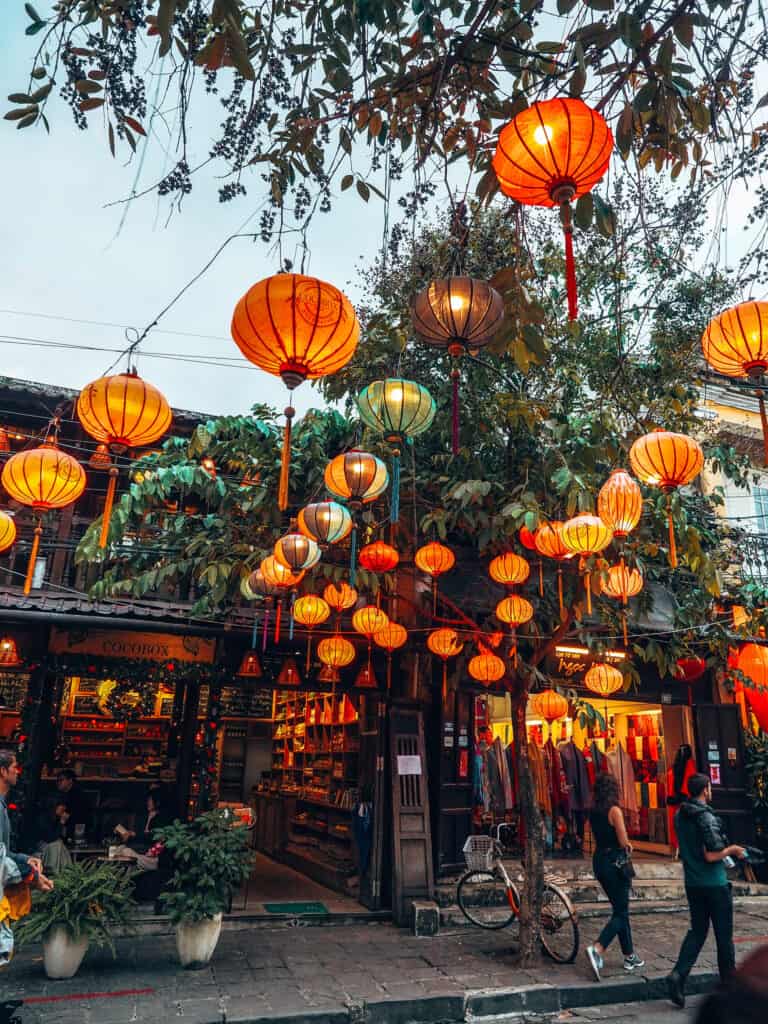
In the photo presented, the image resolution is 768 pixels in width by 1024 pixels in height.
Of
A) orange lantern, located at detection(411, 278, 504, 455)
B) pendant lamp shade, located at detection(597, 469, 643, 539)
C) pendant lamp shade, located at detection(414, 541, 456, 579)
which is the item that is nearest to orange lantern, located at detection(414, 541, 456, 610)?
pendant lamp shade, located at detection(414, 541, 456, 579)

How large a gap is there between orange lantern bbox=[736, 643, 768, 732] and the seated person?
1014 cm

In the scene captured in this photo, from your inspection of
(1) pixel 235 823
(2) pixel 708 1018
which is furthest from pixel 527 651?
(2) pixel 708 1018

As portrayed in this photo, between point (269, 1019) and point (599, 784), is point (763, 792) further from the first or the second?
point (269, 1019)

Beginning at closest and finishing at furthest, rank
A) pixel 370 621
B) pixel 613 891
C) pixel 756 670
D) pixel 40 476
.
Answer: pixel 40 476, pixel 613 891, pixel 370 621, pixel 756 670

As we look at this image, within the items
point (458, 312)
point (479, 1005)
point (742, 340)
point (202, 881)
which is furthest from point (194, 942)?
point (742, 340)

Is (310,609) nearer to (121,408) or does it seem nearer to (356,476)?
(356,476)

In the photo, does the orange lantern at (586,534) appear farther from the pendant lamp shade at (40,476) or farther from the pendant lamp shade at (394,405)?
the pendant lamp shade at (40,476)

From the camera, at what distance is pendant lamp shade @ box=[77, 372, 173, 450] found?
17.4 feet

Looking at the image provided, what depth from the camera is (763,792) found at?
480 inches

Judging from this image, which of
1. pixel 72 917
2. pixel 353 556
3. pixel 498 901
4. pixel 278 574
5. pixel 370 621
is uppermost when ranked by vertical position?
pixel 353 556

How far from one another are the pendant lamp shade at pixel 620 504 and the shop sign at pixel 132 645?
6.17m

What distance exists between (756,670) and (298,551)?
25.2 ft

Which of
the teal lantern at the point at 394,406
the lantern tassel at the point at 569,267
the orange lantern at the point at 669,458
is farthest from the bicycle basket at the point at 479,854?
the lantern tassel at the point at 569,267

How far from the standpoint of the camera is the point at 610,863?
23.4 feet
